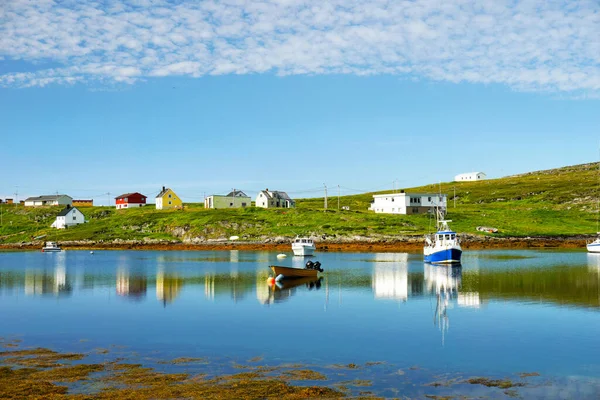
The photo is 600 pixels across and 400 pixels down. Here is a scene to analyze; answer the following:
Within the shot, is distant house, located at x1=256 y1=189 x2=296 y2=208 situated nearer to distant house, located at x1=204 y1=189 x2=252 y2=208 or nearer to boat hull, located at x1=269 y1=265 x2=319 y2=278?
distant house, located at x1=204 y1=189 x2=252 y2=208

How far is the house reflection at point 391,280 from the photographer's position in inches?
1939

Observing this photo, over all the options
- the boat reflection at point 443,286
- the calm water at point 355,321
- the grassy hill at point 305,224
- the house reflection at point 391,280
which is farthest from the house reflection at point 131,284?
the grassy hill at point 305,224

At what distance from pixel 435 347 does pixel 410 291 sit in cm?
2376

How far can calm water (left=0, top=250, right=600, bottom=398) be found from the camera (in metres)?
24.7

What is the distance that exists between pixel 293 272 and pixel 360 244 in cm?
6366

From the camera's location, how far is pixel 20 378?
21453 mm

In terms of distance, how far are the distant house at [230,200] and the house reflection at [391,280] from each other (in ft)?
360

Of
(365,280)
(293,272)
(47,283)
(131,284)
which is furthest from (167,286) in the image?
(365,280)

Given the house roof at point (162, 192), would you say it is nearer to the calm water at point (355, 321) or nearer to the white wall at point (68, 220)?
the white wall at point (68, 220)

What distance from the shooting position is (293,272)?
63.1 metres

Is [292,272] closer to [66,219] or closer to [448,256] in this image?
[448,256]

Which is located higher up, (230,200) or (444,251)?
(230,200)

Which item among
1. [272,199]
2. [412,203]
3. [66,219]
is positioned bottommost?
[66,219]

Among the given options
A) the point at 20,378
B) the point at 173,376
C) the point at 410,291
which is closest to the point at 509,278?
the point at 410,291
